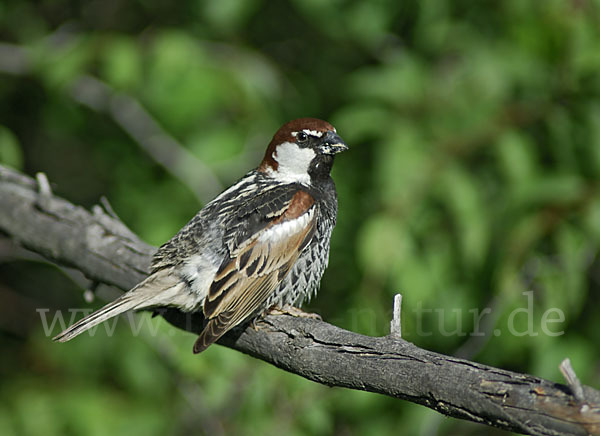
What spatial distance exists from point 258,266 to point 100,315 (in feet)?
2.42

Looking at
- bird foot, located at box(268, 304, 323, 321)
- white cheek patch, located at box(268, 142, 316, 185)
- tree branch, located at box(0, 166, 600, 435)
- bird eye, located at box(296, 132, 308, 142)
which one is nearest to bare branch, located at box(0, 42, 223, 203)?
white cheek patch, located at box(268, 142, 316, 185)

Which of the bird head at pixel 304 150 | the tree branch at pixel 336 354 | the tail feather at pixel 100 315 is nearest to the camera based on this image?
the tree branch at pixel 336 354

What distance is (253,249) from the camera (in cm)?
312

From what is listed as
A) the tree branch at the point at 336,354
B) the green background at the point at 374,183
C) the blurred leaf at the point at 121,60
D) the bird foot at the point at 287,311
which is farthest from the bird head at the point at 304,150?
the blurred leaf at the point at 121,60

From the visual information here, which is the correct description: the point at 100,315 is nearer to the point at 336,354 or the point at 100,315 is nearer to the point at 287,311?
the point at 287,311

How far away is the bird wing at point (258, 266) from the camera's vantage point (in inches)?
111

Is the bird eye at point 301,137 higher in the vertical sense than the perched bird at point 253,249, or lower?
higher

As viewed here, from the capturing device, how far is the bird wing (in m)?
2.82

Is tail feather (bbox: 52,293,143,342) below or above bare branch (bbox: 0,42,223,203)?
below

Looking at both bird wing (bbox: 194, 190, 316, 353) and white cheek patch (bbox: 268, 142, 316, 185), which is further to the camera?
white cheek patch (bbox: 268, 142, 316, 185)

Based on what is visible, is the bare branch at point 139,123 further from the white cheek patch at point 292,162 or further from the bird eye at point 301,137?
the bird eye at point 301,137

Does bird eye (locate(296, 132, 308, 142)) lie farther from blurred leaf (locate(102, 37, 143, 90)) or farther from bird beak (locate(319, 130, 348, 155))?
blurred leaf (locate(102, 37, 143, 90))

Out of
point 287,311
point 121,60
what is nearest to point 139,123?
point 121,60

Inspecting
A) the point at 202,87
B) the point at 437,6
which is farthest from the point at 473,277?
the point at 202,87
